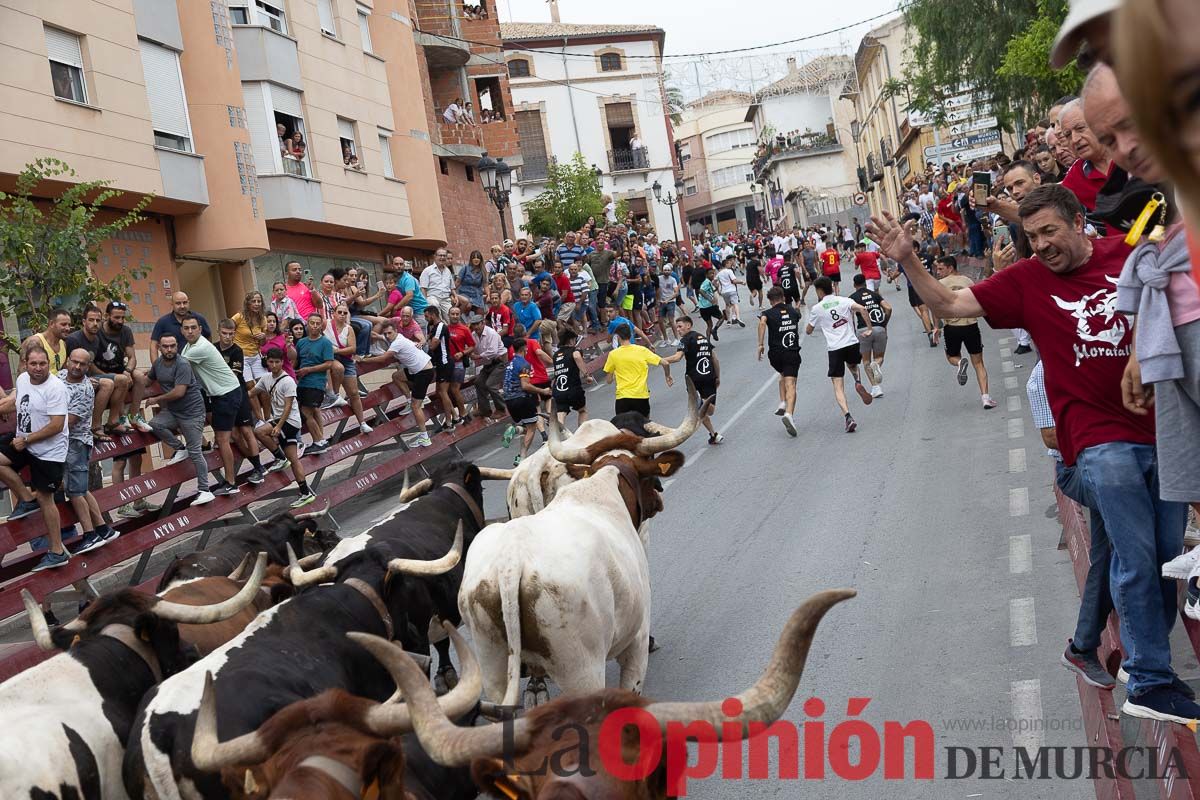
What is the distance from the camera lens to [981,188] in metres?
8.05

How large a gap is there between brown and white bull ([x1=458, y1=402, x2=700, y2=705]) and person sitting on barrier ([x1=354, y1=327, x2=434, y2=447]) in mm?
11532

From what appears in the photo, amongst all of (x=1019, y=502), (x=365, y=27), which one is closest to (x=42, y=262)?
(x=1019, y=502)

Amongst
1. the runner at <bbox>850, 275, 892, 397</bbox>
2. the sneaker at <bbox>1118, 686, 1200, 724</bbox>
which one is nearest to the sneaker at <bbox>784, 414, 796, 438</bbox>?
the runner at <bbox>850, 275, 892, 397</bbox>

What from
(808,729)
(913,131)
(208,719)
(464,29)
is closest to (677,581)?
(808,729)

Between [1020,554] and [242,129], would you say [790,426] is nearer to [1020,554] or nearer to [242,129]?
[1020,554]

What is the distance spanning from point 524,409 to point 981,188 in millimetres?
10743

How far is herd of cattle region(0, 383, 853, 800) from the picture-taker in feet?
11.7

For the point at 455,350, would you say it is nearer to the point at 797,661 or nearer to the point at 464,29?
the point at 797,661

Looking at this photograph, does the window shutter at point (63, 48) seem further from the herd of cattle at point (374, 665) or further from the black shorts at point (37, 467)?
the herd of cattle at point (374, 665)

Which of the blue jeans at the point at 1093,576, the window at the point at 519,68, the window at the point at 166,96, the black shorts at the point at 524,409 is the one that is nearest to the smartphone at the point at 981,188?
the blue jeans at the point at 1093,576

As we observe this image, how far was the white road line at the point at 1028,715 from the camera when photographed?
234 inches

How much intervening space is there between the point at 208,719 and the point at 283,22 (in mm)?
25266

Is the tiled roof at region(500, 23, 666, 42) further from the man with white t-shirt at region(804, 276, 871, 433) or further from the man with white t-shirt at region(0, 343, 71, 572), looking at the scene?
the man with white t-shirt at region(0, 343, 71, 572)

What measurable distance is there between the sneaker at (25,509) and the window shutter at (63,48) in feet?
33.8
